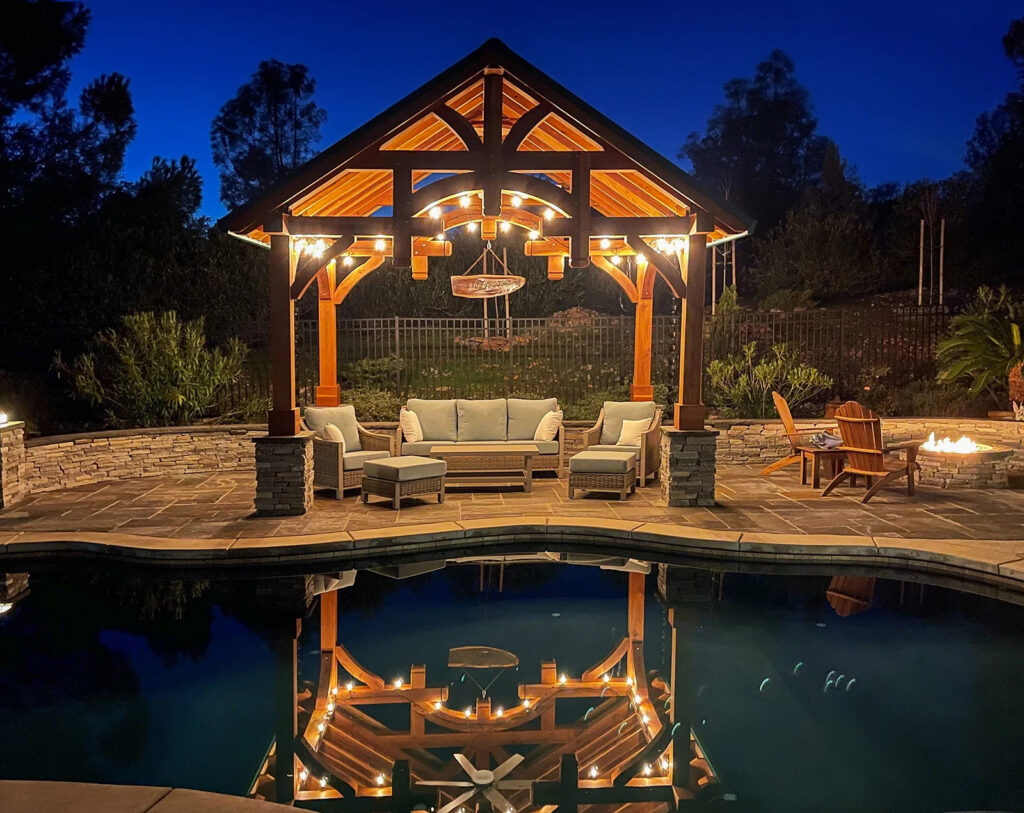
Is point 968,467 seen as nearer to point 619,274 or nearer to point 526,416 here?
point 619,274

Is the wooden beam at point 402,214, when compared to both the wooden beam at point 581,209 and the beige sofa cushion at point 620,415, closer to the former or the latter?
the wooden beam at point 581,209

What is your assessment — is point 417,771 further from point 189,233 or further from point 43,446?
point 189,233

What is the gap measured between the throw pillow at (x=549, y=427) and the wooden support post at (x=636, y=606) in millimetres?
3676

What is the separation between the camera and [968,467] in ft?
30.2

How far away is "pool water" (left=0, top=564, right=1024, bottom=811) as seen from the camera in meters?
3.70

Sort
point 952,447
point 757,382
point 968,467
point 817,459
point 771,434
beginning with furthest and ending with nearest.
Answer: point 757,382, point 771,434, point 952,447, point 817,459, point 968,467

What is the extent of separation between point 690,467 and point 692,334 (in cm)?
133

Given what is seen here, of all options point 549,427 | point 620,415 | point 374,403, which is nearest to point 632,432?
point 620,415

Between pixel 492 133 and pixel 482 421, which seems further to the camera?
pixel 482 421

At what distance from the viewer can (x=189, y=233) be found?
1603 centimetres

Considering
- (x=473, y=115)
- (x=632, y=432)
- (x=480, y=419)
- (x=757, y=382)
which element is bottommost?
(x=632, y=432)

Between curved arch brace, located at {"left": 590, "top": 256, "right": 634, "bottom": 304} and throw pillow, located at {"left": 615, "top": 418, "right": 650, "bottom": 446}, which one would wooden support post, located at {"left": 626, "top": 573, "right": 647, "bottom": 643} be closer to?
throw pillow, located at {"left": 615, "top": 418, "right": 650, "bottom": 446}

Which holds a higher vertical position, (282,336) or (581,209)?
(581,209)

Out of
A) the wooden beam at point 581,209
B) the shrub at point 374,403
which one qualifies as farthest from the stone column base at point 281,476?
the shrub at point 374,403
